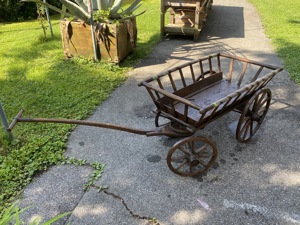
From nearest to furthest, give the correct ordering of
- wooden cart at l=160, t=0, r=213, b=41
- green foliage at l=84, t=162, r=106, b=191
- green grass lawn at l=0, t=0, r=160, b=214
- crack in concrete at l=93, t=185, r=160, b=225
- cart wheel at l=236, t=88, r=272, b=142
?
1. crack in concrete at l=93, t=185, r=160, b=225
2. green foliage at l=84, t=162, r=106, b=191
3. green grass lawn at l=0, t=0, r=160, b=214
4. cart wheel at l=236, t=88, r=272, b=142
5. wooden cart at l=160, t=0, r=213, b=41

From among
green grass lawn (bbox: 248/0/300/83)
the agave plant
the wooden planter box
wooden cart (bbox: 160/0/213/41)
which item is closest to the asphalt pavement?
the wooden planter box

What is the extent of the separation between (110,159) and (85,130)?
28.8 inches

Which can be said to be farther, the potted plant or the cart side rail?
the potted plant

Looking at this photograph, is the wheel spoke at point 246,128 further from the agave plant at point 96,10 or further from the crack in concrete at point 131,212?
the agave plant at point 96,10

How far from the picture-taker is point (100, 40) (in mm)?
5395

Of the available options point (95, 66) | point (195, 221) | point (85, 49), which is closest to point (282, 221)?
point (195, 221)

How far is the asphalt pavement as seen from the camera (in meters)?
2.59

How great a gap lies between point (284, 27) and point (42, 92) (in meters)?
7.37

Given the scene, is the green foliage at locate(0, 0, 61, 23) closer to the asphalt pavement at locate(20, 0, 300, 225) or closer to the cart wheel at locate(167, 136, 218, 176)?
the asphalt pavement at locate(20, 0, 300, 225)

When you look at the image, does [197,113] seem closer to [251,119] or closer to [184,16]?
[251,119]

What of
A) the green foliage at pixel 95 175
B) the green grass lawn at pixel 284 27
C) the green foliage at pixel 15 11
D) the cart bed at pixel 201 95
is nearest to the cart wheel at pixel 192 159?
the cart bed at pixel 201 95

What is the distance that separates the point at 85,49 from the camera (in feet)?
18.5

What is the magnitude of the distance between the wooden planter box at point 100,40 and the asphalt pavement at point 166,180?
5.02ft

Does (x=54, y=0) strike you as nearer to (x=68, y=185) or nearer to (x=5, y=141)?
(x=5, y=141)
